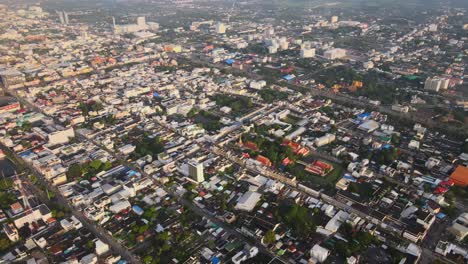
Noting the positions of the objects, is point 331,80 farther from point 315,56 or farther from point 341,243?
point 341,243

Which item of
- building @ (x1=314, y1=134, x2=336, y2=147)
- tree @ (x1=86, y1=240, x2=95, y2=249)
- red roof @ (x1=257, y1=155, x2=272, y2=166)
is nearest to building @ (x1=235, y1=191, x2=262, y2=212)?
red roof @ (x1=257, y1=155, x2=272, y2=166)

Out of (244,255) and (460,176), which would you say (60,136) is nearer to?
(244,255)

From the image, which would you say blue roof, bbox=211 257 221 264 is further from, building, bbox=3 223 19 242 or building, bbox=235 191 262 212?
building, bbox=3 223 19 242

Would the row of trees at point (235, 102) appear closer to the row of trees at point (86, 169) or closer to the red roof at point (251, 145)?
the red roof at point (251, 145)

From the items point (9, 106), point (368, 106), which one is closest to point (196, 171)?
point (368, 106)

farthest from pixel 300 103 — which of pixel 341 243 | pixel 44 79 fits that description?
pixel 44 79

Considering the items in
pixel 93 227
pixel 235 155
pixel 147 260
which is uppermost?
pixel 235 155

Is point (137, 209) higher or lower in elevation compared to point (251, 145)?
lower
